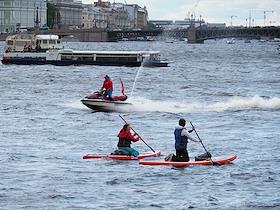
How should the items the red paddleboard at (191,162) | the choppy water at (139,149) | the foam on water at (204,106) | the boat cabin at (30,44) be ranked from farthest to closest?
1. the boat cabin at (30,44)
2. the foam on water at (204,106)
3. the red paddleboard at (191,162)
4. the choppy water at (139,149)

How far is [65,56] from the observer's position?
424 feet

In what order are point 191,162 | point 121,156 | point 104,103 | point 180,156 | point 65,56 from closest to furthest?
point 180,156 < point 191,162 < point 121,156 < point 104,103 < point 65,56

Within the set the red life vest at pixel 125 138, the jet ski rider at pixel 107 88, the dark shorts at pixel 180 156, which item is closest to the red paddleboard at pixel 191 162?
the dark shorts at pixel 180 156

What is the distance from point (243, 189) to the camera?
34219mm

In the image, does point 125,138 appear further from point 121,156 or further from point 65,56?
point 65,56

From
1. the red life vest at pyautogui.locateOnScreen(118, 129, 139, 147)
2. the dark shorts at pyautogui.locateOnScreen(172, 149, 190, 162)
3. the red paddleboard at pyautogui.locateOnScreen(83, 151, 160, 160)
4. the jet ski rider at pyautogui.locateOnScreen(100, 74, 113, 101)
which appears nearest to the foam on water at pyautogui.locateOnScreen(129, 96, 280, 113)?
the jet ski rider at pyautogui.locateOnScreen(100, 74, 113, 101)

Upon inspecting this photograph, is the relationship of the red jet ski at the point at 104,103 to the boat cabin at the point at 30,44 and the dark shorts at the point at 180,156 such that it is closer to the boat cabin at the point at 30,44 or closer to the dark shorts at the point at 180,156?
the dark shorts at the point at 180,156

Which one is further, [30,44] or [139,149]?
[30,44]

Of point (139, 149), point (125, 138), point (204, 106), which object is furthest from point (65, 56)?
point (125, 138)

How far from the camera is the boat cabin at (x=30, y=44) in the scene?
134m

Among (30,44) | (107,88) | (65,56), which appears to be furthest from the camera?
(30,44)

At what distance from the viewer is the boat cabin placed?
13438 centimetres

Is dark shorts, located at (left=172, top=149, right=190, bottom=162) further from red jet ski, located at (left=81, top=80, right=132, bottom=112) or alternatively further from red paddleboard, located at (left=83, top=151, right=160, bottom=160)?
red jet ski, located at (left=81, top=80, right=132, bottom=112)

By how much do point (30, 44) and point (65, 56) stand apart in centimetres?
778
